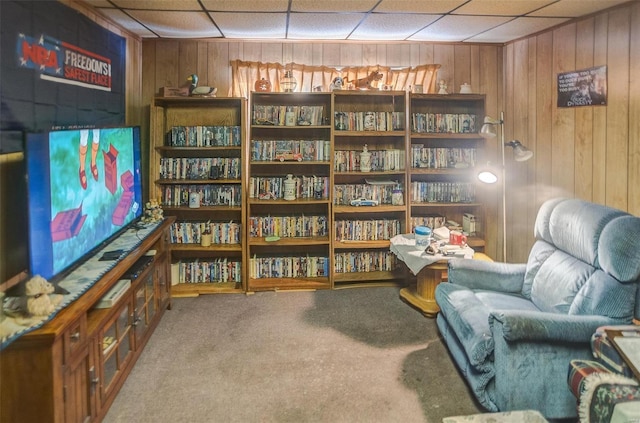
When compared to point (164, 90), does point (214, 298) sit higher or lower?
lower

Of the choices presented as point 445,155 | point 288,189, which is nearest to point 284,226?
point 288,189

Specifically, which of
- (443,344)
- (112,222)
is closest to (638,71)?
(443,344)

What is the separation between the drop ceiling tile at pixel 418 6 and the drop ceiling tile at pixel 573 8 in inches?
25.7

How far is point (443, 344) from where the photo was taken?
2.97m

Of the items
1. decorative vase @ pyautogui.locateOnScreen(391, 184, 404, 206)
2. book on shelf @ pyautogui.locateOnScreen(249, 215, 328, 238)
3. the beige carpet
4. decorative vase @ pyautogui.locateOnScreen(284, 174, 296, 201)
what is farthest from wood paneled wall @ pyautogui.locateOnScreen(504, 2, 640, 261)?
decorative vase @ pyautogui.locateOnScreen(284, 174, 296, 201)

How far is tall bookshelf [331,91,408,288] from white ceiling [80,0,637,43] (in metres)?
0.64

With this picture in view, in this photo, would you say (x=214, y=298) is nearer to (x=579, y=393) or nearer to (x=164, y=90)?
(x=164, y=90)

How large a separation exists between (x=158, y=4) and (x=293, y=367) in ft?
8.26

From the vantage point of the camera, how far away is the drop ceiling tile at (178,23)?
10.5 ft

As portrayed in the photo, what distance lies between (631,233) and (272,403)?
195cm

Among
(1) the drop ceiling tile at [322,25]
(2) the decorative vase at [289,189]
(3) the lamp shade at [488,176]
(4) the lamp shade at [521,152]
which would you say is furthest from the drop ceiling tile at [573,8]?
(2) the decorative vase at [289,189]

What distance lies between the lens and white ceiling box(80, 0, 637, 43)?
2963 mm

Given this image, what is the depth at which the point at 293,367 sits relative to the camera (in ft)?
8.80

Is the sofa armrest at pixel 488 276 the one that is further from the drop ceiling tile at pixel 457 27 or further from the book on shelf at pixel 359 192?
the drop ceiling tile at pixel 457 27
